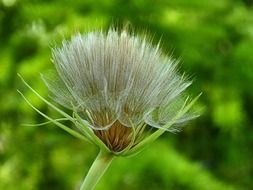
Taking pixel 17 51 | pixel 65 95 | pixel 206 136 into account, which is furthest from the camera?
pixel 206 136

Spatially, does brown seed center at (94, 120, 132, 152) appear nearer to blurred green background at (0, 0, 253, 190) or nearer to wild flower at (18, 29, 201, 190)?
wild flower at (18, 29, 201, 190)

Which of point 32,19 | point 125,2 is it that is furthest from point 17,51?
point 125,2

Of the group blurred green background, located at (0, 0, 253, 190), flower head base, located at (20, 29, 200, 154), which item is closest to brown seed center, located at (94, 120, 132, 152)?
flower head base, located at (20, 29, 200, 154)

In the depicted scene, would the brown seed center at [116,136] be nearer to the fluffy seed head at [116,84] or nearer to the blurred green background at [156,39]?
the fluffy seed head at [116,84]

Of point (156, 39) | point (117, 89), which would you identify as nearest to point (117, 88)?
point (117, 89)

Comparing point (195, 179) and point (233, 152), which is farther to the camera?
point (233, 152)

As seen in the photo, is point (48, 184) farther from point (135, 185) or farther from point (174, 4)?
point (174, 4)

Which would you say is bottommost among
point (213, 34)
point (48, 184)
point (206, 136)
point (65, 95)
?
point (48, 184)
